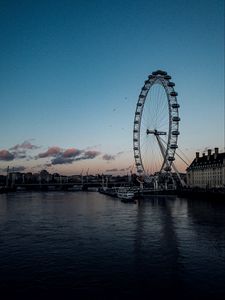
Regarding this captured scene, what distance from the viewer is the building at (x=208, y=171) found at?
71.6 m

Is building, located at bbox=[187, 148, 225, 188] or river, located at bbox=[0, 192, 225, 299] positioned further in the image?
building, located at bbox=[187, 148, 225, 188]

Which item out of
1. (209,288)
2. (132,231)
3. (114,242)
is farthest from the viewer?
(132,231)

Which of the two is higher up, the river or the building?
the building

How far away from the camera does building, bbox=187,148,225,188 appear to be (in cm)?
7156

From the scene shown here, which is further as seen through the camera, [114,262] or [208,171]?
Result: [208,171]

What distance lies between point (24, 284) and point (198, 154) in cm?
7884

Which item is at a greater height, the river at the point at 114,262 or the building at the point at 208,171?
the building at the point at 208,171

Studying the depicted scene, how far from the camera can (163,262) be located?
14305 mm

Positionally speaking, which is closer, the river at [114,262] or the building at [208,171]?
the river at [114,262]

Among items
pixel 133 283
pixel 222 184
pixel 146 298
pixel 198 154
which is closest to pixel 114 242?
pixel 133 283

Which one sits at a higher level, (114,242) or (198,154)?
(198,154)

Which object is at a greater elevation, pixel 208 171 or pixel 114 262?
pixel 208 171

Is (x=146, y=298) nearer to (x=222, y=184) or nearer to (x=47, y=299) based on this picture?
(x=47, y=299)

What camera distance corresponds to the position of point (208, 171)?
7662 centimetres
